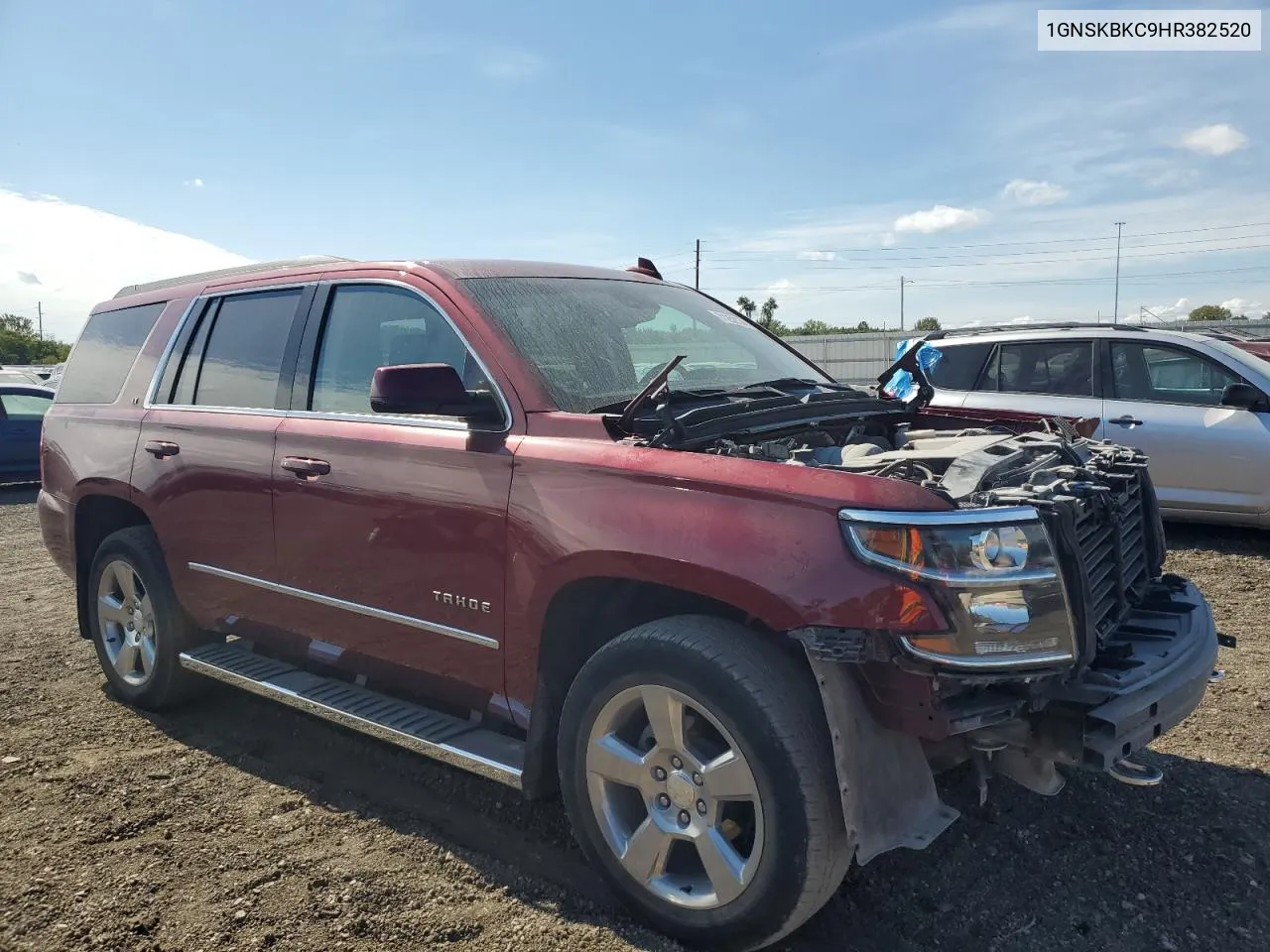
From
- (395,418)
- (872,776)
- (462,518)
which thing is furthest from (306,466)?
(872,776)

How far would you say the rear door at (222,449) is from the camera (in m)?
3.83

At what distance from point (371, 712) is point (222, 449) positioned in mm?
1332

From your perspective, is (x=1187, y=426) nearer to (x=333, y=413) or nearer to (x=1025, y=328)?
(x=1025, y=328)

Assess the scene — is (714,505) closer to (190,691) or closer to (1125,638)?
(1125,638)

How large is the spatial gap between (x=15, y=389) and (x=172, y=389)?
10.7 meters

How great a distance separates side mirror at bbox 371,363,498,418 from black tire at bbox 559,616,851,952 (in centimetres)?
91

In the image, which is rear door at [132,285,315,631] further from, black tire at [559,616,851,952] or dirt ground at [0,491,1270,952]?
black tire at [559,616,851,952]

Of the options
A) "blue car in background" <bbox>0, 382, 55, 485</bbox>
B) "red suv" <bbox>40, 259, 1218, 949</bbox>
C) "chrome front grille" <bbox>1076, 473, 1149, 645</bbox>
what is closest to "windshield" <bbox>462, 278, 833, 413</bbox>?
"red suv" <bbox>40, 259, 1218, 949</bbox>

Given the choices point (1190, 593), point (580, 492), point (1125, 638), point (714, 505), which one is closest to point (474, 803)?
point (580, 492)

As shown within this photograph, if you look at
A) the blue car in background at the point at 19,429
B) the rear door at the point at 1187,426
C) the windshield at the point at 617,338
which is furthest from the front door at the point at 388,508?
the blue car in background at the point at 19,429

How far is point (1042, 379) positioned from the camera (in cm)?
812

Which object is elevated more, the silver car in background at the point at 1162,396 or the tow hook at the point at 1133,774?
the silver car in background at the point at 1162,396

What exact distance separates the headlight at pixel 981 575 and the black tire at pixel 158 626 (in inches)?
131

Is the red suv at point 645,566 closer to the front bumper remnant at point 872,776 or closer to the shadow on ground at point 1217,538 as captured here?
the front bumper remnant at point 872,776
